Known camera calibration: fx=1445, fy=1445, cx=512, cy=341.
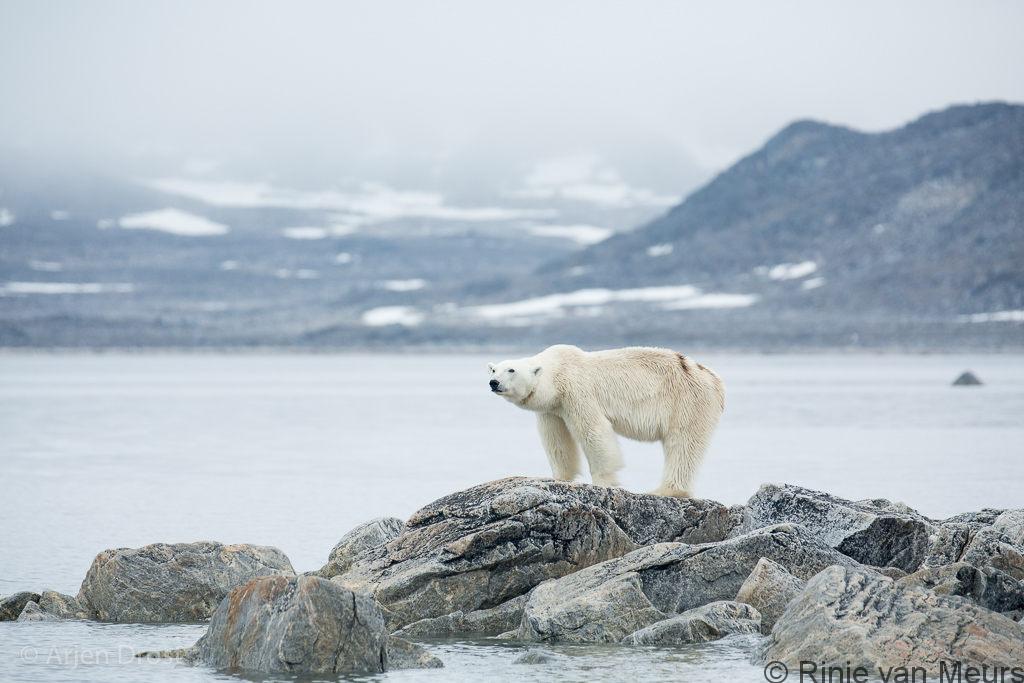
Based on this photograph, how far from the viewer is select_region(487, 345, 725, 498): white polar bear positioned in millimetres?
14242

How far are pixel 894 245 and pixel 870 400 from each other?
418 ft

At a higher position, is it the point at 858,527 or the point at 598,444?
the point at 598,444

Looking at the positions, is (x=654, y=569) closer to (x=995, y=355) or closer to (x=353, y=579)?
(x=353, y=579)

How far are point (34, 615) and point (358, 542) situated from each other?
3.17 meters

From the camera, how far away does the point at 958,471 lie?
1067 inches

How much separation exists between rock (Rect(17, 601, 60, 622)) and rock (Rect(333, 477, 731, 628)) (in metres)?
2.76

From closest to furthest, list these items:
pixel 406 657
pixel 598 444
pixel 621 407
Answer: pixel 406 657 → pixel 598 444 → pixel 621 407

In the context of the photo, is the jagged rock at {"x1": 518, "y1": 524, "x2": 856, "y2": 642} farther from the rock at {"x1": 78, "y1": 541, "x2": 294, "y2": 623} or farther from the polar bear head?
the rock at {"x1": 78, "y1": 541, "x2": 294, "y2": 623}

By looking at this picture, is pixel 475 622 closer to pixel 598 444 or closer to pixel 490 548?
pixel 490 548

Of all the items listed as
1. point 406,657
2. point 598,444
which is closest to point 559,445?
point 598,444

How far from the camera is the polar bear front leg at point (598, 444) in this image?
560 inches

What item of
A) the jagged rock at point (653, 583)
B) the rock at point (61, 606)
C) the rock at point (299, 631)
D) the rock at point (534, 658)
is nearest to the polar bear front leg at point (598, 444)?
the jagged rock at point (653, 583)

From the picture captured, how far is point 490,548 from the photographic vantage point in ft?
41.5

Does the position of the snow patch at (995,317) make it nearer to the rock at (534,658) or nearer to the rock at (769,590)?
the rock at (769,590)
